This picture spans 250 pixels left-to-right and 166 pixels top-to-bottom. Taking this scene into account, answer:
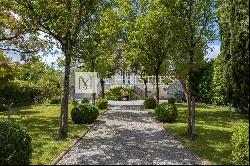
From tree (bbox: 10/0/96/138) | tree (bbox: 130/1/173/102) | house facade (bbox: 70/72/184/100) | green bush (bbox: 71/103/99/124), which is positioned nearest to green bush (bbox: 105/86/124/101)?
house facade (bbox: 70/72/184/100)

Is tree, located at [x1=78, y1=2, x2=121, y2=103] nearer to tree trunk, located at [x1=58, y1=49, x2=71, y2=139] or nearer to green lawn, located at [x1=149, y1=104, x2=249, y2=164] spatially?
tree trunk, located at [x1=58, y1=49, x2=71, y2=139]

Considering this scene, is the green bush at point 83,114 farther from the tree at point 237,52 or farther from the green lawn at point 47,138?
the tree at point 237,52

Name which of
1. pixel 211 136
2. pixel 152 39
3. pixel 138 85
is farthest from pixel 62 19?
pixel 138 85

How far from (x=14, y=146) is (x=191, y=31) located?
10.2m

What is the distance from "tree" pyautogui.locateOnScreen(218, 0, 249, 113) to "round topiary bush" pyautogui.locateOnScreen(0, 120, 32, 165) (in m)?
7.29

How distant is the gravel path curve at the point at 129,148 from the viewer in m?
14.4

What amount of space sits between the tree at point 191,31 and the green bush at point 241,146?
5.75 meters

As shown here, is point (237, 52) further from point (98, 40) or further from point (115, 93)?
point (115, 93)

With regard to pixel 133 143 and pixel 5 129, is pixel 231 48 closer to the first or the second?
pixel 133 143

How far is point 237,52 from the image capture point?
1432 centimetres

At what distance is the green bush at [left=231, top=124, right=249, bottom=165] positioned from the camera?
1313cm

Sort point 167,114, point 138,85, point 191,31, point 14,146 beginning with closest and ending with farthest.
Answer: point 14,146
point 191,31
point 167,114
point 138,85

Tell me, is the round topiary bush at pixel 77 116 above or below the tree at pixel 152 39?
below

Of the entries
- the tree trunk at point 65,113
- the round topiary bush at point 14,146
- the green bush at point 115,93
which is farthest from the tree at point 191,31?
the green bush at point 115,93
